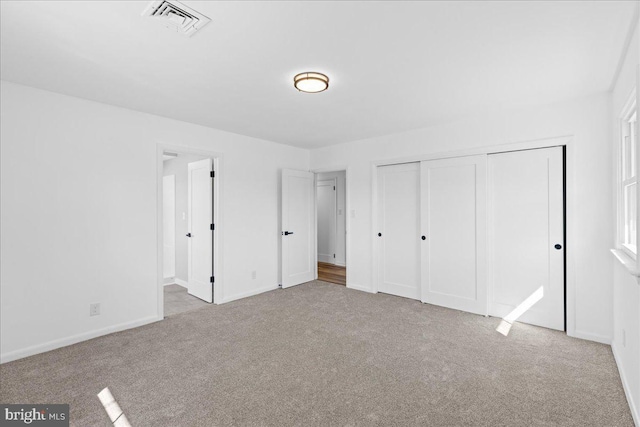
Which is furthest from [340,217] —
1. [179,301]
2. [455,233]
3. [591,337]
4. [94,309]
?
[94,309]

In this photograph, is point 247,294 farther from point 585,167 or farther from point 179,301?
point 585,167

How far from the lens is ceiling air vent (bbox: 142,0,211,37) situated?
66.2 inches

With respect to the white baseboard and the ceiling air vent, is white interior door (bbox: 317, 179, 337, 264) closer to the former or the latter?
the white baseboard

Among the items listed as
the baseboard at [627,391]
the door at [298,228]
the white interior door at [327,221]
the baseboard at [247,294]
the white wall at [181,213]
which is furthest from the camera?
the white interior door at [327,221]

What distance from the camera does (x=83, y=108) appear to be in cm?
309

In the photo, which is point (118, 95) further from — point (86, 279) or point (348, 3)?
point (348, 3)

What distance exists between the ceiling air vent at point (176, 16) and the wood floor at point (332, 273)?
14.6ft

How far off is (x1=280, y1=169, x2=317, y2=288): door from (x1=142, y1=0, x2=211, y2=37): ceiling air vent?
322 centimetres

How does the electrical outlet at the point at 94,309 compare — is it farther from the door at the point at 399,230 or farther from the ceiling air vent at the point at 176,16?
the door at the point at 399,230

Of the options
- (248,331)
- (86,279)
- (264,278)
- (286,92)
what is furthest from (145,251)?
(286,92)

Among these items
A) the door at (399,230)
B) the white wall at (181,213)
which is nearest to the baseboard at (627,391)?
the door at (399,230)

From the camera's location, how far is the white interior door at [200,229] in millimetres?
4422

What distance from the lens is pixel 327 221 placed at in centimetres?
746

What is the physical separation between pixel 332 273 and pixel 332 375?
3.92 metres
